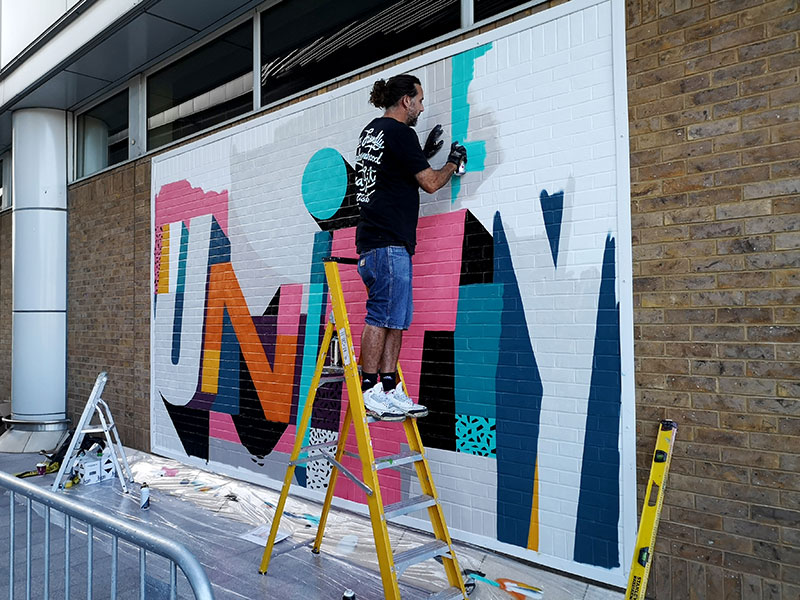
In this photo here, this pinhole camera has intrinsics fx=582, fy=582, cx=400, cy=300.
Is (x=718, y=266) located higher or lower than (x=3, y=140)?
lower

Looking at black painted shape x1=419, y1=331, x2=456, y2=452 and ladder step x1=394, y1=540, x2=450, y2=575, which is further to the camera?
black painted shape x1=419, y1=331, x2=456, y2=452

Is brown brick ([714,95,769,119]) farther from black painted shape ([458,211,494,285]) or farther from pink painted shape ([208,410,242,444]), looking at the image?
pink painted shape ([208,410,242,444])

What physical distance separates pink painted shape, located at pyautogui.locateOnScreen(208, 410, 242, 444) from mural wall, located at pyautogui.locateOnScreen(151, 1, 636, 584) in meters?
0.18

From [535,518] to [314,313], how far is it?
224 centimetres

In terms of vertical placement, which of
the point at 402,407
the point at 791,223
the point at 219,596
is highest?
the point at 791,223

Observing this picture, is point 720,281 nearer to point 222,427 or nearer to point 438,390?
point 438,390

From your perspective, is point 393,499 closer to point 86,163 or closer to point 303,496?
point 303,496

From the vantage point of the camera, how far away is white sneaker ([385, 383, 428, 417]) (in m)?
2.94

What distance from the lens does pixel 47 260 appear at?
7.42 m

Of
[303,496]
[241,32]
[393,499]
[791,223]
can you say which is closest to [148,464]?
[303,496]

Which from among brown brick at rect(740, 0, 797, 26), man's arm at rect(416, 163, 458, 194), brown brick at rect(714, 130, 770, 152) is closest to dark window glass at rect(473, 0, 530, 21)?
man's arm at rect(416, 163, 458, 194)

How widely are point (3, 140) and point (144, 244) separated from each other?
448 cm

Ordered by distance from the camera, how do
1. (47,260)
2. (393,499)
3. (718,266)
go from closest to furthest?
(718,266), (393,499), (47,260)

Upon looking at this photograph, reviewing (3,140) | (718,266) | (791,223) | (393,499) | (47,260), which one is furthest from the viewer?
(3,140)
